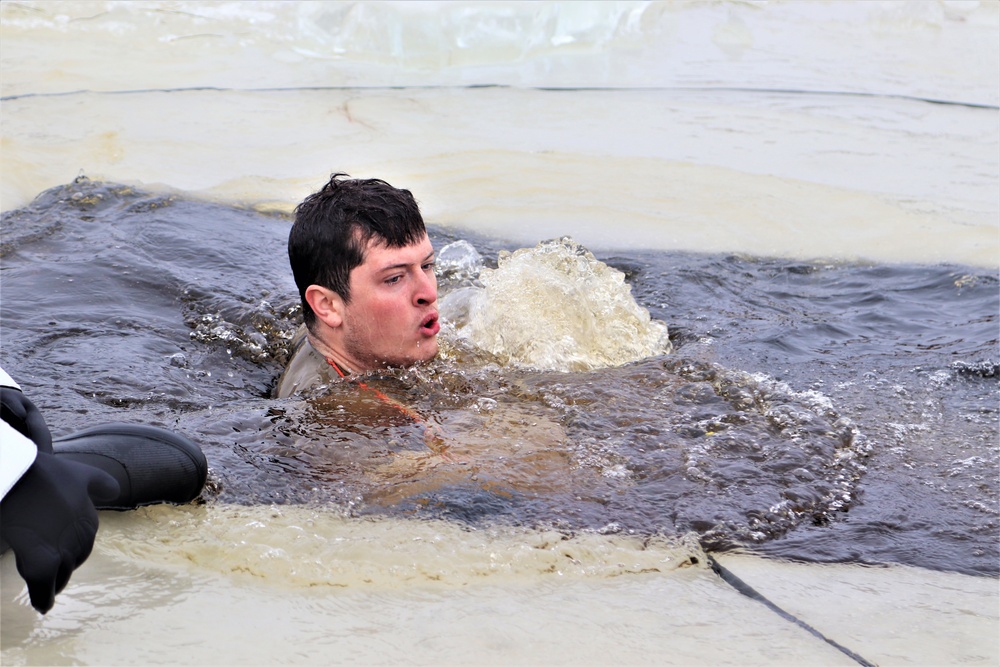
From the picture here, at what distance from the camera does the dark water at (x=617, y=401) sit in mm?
2473

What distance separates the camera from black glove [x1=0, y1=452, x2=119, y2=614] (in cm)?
170

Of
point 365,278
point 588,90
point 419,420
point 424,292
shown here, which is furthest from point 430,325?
point 588,90

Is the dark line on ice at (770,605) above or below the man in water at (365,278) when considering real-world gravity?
below

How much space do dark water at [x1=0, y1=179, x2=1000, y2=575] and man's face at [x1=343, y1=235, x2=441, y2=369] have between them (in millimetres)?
127

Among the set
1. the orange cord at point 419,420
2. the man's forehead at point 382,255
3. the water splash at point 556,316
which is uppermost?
the man's forehead at point 382,255

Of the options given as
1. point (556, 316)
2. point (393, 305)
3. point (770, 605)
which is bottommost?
point (770, 605)

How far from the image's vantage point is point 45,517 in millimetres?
1748

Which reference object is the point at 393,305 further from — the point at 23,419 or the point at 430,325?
the point at 23,419

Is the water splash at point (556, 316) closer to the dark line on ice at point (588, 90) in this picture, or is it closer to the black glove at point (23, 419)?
the black glove at point (23, 419)

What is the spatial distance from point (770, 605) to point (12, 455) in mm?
1495

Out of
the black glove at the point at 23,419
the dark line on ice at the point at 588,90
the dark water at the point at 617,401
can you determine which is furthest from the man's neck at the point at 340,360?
the dark line on ice at the point at 588,90

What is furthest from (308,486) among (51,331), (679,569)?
(51,331)

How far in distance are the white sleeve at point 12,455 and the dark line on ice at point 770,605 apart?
4.69 ft

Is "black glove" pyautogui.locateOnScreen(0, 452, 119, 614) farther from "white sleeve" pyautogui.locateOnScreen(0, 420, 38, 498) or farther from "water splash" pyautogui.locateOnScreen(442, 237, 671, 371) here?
"water splash" pyautogui.locateOnScreen(442, 237, 671, 371)
